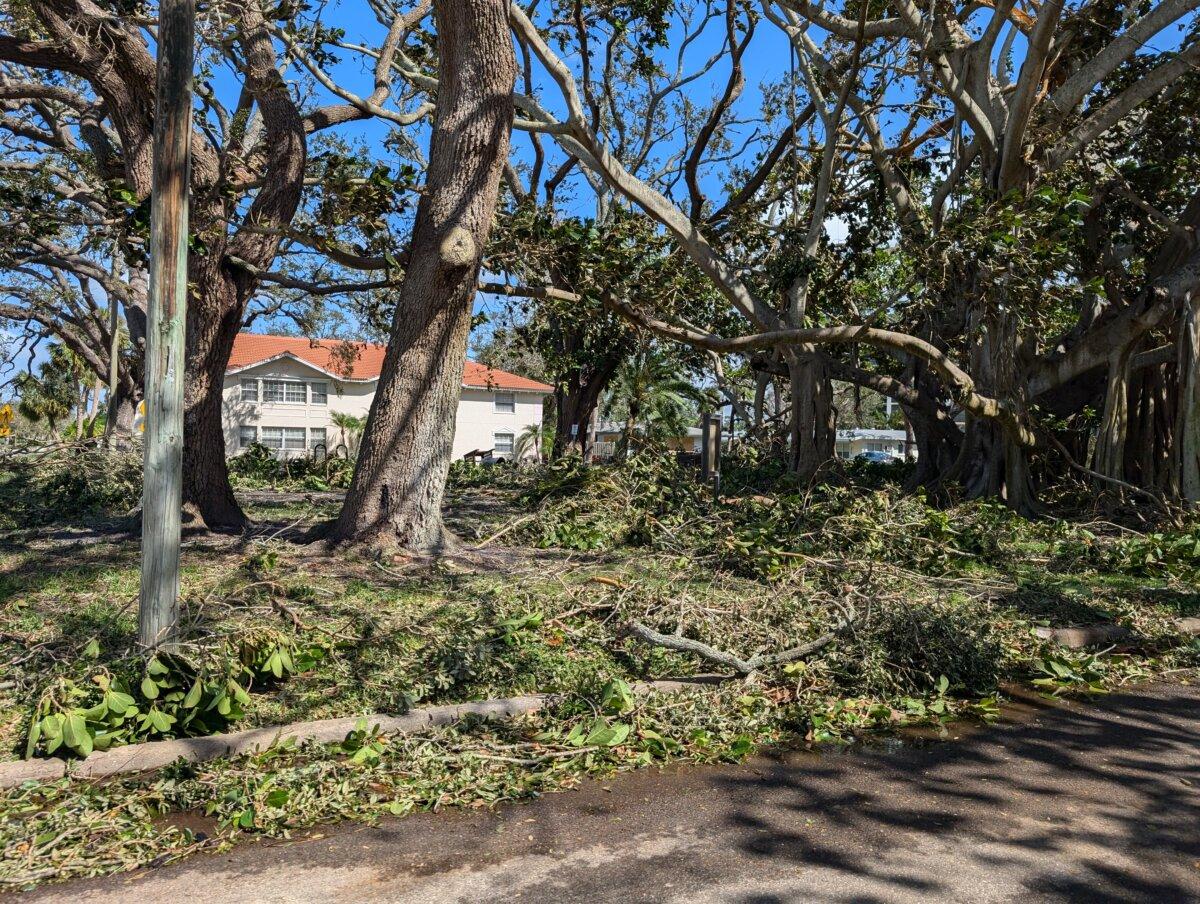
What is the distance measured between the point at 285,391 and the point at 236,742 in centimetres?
3830

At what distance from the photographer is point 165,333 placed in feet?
17.1

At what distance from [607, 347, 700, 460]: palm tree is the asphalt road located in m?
20.8

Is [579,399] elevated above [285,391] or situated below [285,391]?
below

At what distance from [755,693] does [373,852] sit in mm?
2815

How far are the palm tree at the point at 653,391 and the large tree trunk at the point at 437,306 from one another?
1632 cm

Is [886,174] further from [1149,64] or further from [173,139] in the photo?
[173,139]

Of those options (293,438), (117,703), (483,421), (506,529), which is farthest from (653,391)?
(117,703)

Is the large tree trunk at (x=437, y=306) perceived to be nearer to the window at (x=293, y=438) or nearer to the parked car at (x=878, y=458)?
the parked car at (x=878, y=458)

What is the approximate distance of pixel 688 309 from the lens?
17719mm

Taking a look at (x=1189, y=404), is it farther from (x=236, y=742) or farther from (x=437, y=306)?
(x=236, y=742)

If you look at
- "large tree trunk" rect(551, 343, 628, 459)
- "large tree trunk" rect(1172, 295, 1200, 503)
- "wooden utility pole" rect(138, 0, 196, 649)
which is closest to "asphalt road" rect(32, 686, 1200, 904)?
"wooden utility pole" rect(138, 0, 196, 649)

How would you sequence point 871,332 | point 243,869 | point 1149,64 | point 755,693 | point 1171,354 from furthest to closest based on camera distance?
point 1149,64 < point 1171,354 < point 871,332 < point 755,693 < point 243,869

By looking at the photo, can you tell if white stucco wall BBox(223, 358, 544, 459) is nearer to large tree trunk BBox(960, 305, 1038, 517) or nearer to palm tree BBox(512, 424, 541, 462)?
palm tree BBox(512, 424, 541, 462)

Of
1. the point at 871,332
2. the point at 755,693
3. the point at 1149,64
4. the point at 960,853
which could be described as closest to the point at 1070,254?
the point at 1149,64
